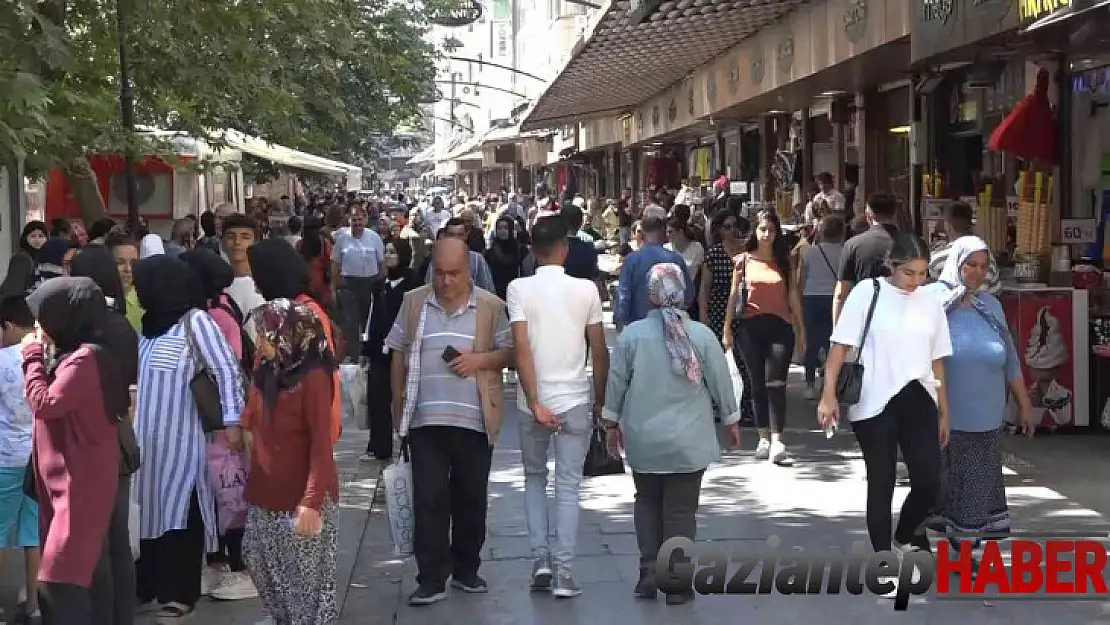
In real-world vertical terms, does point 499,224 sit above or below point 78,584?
above

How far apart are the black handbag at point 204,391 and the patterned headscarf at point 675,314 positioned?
Result: 190 centimetres

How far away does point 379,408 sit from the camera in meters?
11.3

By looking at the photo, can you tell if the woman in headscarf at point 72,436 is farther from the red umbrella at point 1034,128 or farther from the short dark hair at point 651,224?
the red umbrella at point 1034,128

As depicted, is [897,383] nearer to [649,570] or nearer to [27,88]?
[649,570]

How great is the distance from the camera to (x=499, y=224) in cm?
1540

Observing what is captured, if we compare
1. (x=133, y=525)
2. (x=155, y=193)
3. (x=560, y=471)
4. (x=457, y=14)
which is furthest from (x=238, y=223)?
(x=457, y=14)

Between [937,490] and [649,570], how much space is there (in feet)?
4.34

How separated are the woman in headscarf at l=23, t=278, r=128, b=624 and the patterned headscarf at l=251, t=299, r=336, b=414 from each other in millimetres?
541

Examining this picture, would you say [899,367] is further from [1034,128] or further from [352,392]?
[1034,128]

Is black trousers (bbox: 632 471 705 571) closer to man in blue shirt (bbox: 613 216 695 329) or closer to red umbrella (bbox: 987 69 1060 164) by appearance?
man in blue shirt (bbox: 613 216 695 329)

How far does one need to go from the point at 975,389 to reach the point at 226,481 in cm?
335

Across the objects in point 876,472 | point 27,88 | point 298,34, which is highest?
point 298,34

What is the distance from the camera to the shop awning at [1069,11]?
26.9 ft

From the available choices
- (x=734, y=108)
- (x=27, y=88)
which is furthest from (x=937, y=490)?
(x=734, y=108)
